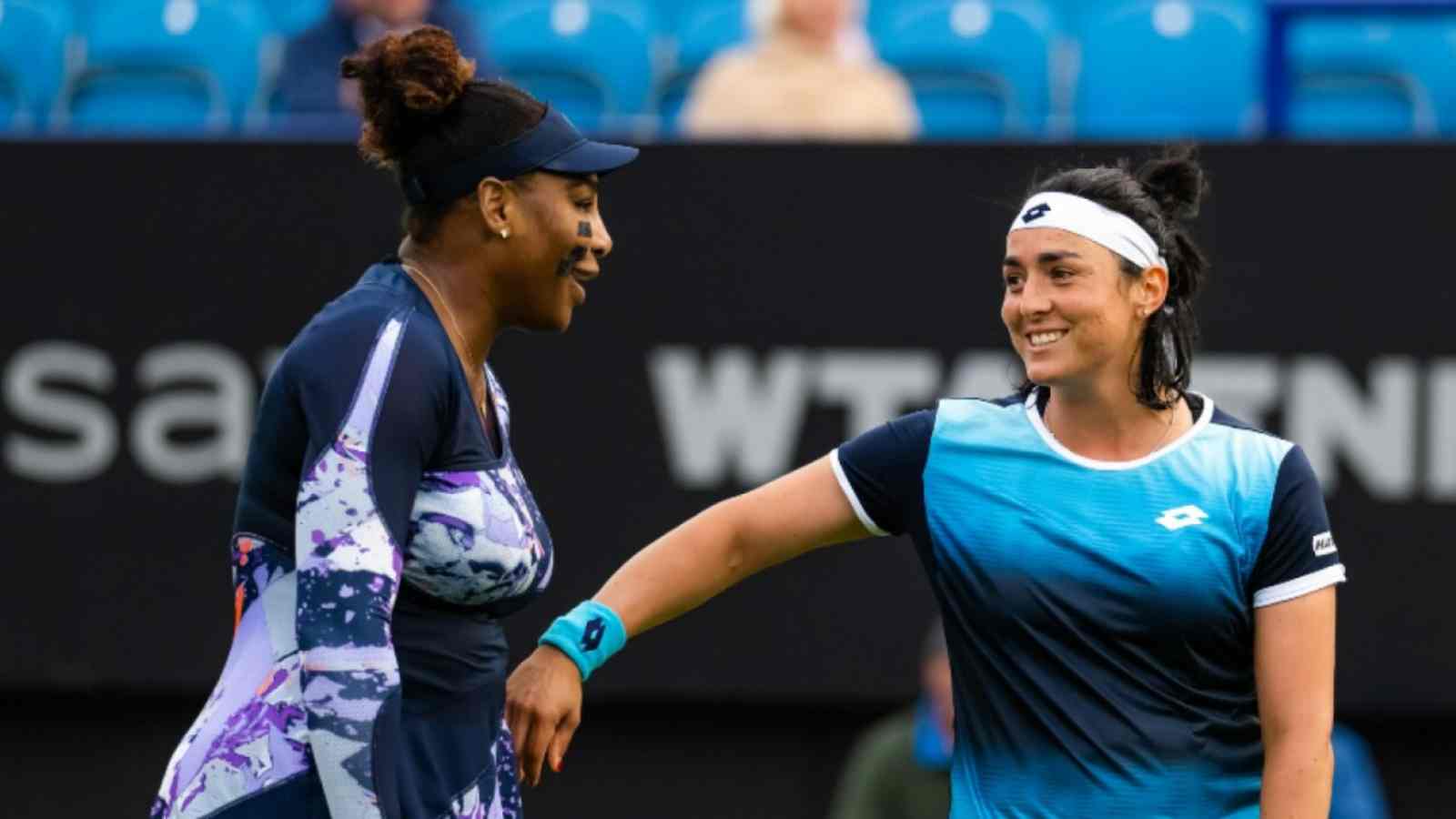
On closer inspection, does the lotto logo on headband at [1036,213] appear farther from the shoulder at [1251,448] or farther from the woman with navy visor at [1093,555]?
the shoulder at [1251,448]

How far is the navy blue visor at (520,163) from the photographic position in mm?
3379

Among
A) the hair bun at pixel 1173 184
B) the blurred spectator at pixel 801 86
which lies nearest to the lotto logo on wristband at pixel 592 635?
the hair bun at pixel 1173 184

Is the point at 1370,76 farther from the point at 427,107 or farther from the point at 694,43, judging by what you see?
the point at 427,107

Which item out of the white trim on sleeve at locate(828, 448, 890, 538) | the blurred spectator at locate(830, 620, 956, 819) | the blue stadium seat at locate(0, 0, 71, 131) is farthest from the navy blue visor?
the blue stadium seat at locate(0, 0, 71, 131)

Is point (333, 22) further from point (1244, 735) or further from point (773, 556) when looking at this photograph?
point (1244, 735)

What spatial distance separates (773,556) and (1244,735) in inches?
29.5

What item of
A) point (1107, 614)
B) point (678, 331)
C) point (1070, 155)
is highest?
point (1070, 155)

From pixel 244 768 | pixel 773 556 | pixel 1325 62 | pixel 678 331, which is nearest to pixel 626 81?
pixel 678 331

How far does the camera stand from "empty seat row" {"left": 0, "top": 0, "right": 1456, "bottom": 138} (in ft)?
22.7

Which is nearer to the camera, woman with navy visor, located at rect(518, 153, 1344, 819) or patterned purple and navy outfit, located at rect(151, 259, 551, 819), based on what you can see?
patterned purple and navy outfit, located at rect(151, 259, 551, 819)

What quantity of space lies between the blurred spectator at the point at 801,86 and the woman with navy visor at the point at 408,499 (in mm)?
3360

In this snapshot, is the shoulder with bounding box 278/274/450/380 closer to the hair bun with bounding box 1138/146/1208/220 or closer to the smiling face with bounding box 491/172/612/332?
the smiling face with bounding box 491/172/612/332

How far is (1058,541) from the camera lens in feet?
11.4

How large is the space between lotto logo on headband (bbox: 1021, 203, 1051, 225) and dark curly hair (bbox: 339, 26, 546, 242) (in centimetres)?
73
